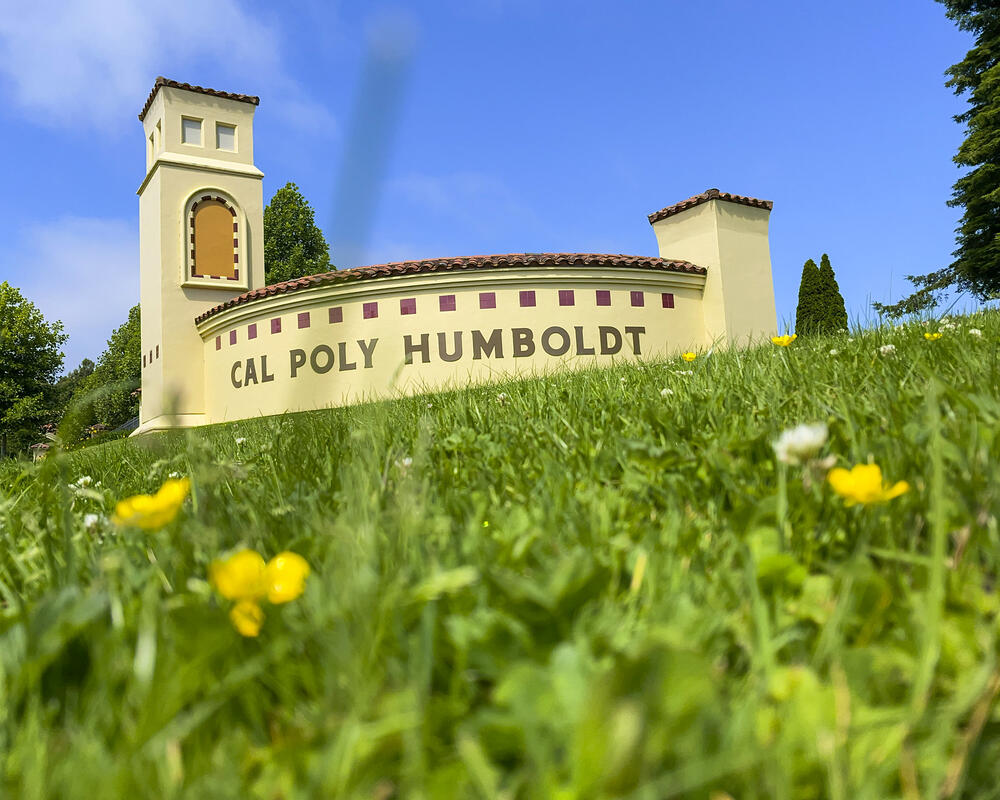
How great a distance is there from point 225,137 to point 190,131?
1017 mm

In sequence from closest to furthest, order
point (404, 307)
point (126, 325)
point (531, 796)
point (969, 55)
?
point (531, 796), point (404, 307), point (969, 55), point (126, 325)

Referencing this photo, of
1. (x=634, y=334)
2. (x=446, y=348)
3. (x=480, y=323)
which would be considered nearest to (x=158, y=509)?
(x=446, y=348)

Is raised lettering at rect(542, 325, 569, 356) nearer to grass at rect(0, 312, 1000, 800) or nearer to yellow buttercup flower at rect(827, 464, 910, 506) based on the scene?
grass at rect(0, 312, 1000, 800)

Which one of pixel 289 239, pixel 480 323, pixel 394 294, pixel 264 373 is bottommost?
pixel 264 373

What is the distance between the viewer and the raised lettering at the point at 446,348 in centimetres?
1507

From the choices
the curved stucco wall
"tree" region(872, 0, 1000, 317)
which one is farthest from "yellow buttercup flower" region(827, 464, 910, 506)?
"tree" region(872, 0, 1000, 317)

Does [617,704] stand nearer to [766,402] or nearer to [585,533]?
[585,533]

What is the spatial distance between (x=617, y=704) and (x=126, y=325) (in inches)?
1763

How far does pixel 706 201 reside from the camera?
17.5 m

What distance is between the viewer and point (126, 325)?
127 ft

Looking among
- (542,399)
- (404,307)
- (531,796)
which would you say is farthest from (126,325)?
(531,796)

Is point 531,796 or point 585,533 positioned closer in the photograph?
point 531,796

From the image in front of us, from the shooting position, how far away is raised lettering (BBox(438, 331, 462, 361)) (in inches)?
593

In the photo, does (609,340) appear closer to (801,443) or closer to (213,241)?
(213,241)
